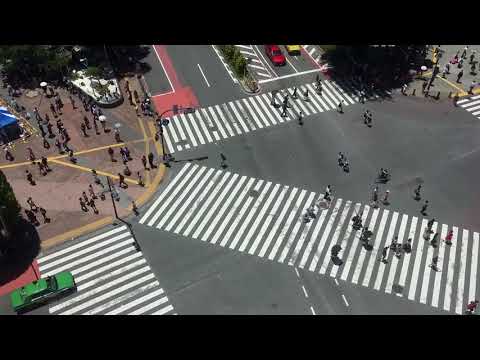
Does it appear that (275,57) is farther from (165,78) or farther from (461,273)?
(461,273)

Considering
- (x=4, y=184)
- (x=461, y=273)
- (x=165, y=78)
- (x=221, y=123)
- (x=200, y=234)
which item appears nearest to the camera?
(x=4, y=184)

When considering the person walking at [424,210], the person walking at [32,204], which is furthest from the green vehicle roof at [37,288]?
the person walking at [424,210]

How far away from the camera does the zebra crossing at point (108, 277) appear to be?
3888 cm

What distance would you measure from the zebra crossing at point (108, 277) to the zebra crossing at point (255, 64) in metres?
30.4

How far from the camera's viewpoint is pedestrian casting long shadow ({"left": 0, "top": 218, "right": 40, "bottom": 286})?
4091 cm

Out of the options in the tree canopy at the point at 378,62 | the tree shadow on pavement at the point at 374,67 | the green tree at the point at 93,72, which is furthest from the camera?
the tree canopy at the point at 378,62

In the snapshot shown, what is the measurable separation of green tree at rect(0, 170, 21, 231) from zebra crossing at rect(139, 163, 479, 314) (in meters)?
11.3

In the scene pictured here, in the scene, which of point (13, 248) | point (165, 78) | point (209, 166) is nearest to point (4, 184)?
point (13, 248)

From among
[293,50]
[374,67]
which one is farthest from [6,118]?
[374,67]

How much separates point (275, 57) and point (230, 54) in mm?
6437

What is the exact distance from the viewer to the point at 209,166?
51.2 m

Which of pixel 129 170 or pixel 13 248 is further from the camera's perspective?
pixel 129 170

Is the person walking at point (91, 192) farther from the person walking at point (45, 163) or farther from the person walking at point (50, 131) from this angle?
the person walking at point (50, 131)

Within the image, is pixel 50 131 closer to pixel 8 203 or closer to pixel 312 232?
pixel 8 203
